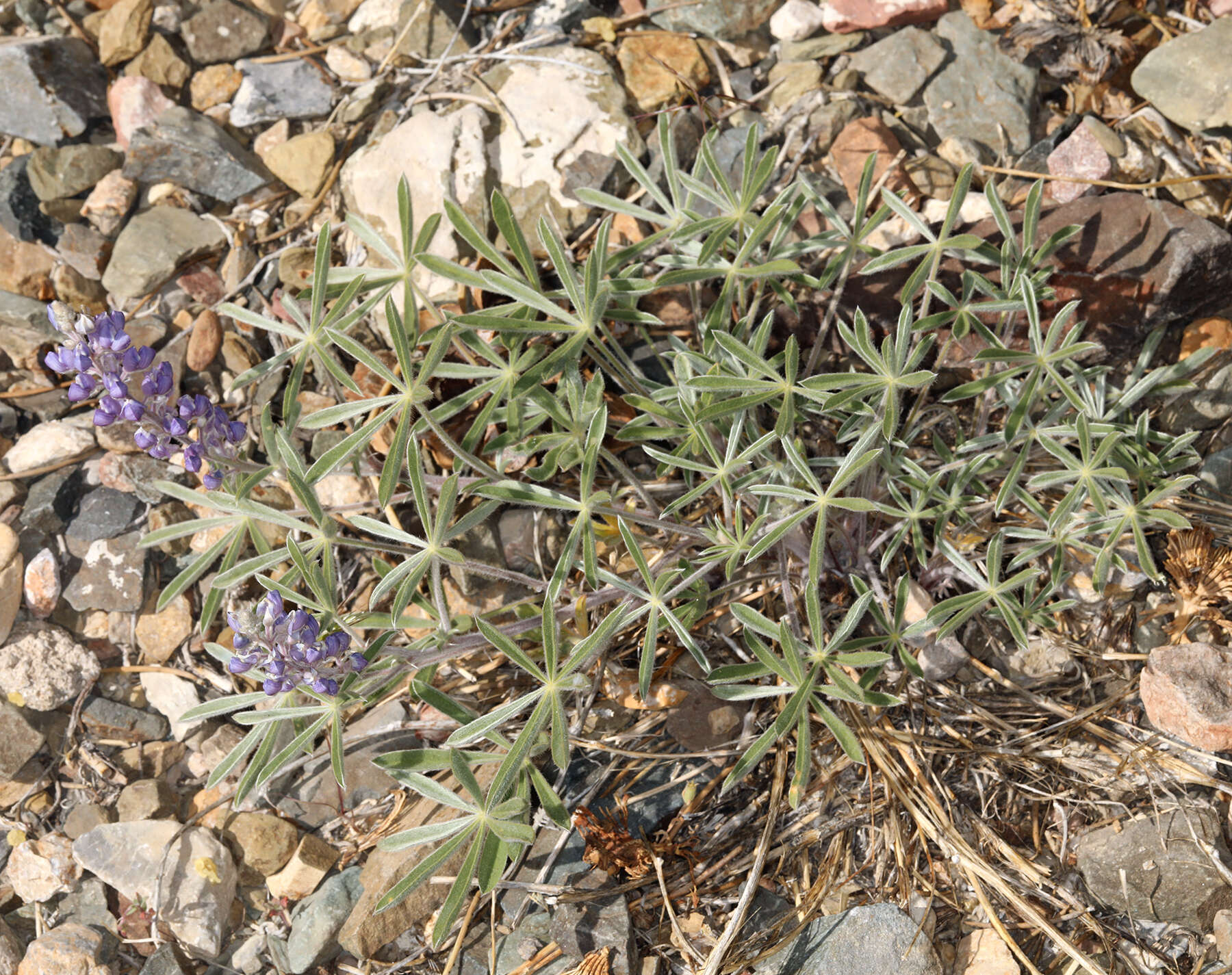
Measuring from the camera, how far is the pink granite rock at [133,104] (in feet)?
13.3

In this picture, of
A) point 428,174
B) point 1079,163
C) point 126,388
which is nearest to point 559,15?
point 428,174

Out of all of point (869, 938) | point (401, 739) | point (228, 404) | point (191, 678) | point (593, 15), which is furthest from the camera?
point (593, 15)

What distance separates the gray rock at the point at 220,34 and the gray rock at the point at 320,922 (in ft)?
10.9

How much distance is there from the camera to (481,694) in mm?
3281

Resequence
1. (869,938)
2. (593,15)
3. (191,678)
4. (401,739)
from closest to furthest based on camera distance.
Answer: (869,938)
(401,739)
(191,678)
(593,15)

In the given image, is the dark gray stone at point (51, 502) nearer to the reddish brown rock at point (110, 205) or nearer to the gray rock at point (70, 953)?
the reddish brown rock at point (110, 205)

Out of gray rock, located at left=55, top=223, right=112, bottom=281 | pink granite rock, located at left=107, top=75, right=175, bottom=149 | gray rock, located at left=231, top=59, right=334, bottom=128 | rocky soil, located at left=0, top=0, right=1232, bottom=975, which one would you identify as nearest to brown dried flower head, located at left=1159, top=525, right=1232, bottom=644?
rocky soil, located at left=0, top=0, right=1232, bottom=975

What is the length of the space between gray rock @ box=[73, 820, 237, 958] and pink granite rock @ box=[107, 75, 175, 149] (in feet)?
8.84

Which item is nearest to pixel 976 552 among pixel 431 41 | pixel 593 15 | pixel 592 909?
pixel 592 909

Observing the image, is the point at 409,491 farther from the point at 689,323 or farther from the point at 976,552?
the point at 976,552

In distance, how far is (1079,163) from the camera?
3551mm

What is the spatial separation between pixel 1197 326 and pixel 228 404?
11.3ft

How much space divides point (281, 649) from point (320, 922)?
1.23 m

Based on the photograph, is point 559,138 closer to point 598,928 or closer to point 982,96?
point 982,96
